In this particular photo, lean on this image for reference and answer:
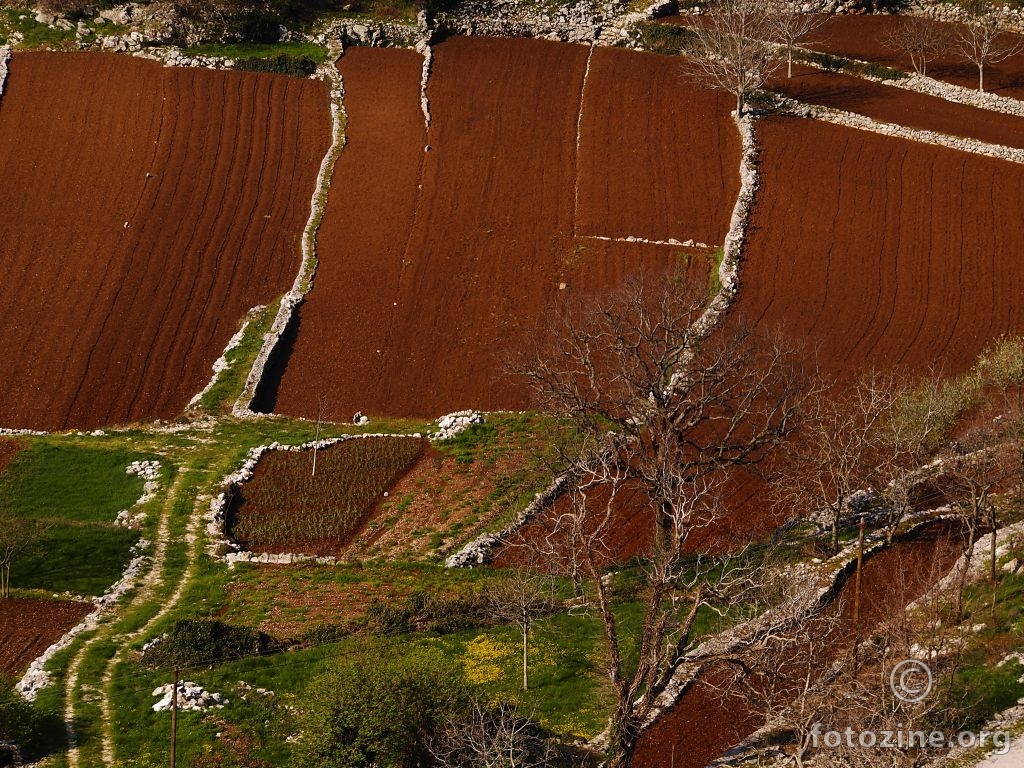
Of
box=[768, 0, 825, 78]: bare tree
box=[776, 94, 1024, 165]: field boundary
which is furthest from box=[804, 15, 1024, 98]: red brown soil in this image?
box=[776, 94, 1024, 165]: field boundary

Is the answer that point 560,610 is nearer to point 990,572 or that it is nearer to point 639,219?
point 990,572

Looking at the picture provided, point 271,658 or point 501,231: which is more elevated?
point 501,231

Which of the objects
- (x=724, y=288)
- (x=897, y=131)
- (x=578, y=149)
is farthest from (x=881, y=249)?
(x=578, y=149)

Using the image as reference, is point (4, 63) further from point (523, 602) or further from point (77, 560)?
point (523, 602)

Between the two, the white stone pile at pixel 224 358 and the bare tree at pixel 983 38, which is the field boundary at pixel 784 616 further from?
the bare tree at pixel 983 38

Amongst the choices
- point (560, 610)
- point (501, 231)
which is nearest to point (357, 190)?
point (501, 231)

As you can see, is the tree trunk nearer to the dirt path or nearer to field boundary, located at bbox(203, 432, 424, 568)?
field boundary, located at bbox(203, 432, 424, 568)

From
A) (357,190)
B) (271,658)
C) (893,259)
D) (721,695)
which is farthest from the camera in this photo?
(357,190)
